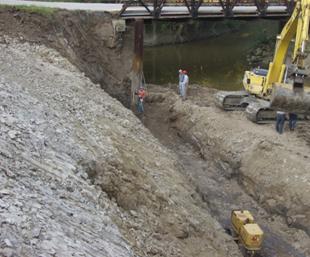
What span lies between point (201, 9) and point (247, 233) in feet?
58.1

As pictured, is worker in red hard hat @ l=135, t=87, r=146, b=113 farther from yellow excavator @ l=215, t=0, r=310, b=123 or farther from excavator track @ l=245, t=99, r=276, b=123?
excavator track @ l=245, t=99, r=276, b=123

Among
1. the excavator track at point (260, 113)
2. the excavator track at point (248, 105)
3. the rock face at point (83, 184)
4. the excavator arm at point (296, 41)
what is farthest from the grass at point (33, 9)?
the excavator arm at point (296, 41)

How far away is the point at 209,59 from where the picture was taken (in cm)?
4169

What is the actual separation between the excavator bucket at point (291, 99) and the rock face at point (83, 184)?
382cm

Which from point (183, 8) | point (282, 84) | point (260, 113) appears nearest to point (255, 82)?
point (260, 113)

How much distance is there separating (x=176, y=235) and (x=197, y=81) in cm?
2290

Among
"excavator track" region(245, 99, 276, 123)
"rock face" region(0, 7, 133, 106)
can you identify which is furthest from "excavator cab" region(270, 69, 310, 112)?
"rock face" region(0, 7, 133, 106)

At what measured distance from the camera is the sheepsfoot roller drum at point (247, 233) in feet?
43.1

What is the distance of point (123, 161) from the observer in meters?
12.4

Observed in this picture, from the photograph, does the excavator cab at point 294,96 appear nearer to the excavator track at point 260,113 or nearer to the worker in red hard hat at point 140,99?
the excavator track at point 260,113

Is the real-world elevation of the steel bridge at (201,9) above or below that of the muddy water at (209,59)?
above

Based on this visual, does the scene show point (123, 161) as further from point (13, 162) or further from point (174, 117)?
point (174, 117)

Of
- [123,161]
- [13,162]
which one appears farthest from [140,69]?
[13,162]

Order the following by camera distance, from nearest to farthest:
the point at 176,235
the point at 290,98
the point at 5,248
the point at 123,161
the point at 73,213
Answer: the point at 5,248 → the point at 73,213 → the point at 176,235 → the point at 123,161 → the point at 290,98
